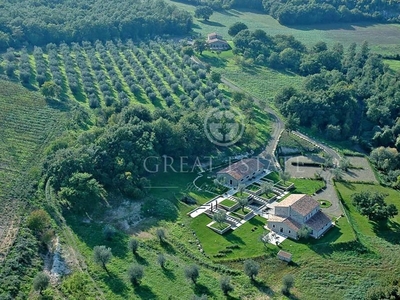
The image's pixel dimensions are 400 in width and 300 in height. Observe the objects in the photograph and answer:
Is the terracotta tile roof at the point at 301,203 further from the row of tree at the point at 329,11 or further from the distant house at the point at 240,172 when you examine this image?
the row of tree at the point at 329,11

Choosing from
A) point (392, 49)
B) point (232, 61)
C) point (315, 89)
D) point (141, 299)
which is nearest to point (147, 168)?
point (141, 299)

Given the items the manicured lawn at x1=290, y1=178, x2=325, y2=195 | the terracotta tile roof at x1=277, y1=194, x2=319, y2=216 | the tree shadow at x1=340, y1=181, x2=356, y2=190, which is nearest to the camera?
the terracotta tile roof at x1=277, y1=194, x2=319, y2=216

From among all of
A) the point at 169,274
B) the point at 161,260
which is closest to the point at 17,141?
the point at 161,260

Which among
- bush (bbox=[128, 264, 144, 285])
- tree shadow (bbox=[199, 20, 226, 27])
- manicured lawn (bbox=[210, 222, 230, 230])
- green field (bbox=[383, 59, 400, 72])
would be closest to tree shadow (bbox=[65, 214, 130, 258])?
bush (bbox=[128, 264, 144, 285])

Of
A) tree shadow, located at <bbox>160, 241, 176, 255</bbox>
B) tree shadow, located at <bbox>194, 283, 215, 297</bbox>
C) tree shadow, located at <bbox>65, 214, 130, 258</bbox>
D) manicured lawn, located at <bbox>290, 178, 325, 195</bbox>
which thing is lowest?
tree shadow, located at <bbox>65, 214, 130, 258</bbox>

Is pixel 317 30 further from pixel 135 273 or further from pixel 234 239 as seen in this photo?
pixel 135 273

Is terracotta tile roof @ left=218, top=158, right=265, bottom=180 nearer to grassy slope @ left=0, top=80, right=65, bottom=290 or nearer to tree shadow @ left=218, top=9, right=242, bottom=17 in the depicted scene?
grassy slope @ left=0, top=80, right=65, bottom=290
